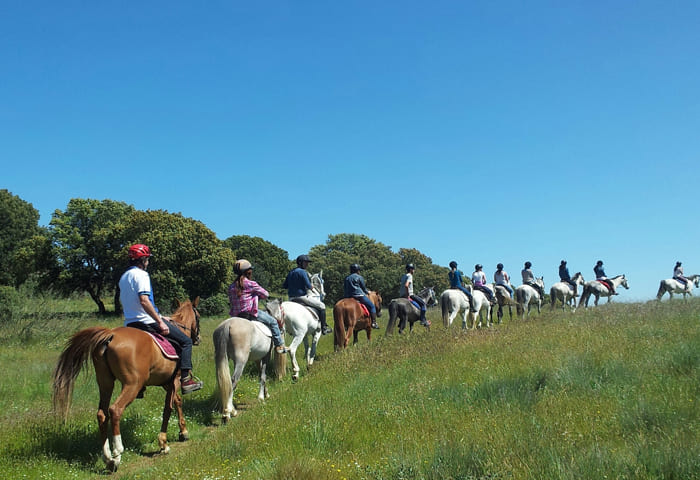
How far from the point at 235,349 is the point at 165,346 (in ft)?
6.14

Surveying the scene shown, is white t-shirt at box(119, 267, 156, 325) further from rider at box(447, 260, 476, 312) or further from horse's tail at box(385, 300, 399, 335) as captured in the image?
rider at box(447, 260, 476, 312)

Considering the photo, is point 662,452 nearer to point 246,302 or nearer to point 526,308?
point 246,302

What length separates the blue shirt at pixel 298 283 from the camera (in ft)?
44.8

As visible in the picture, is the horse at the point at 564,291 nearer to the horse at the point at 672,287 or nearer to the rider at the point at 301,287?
the horse at the point at 672,287

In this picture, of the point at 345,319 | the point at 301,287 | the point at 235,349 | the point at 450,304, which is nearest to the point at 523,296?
the point at 450,304

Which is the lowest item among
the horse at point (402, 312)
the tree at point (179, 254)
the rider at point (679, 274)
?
the horse at point (402, 312)

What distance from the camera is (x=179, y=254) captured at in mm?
47094

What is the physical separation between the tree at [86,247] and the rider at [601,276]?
40.1 metres

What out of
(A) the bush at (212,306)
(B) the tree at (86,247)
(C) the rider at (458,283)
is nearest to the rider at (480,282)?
(C) the rider at (458,283)

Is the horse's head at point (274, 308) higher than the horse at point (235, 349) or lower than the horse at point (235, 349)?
higher

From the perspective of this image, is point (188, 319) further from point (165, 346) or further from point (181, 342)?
point (165, 346)

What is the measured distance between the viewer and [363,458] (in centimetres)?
583

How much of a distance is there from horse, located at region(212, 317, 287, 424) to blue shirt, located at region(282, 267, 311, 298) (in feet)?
10.4

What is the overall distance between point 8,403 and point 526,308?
20.3 meters
